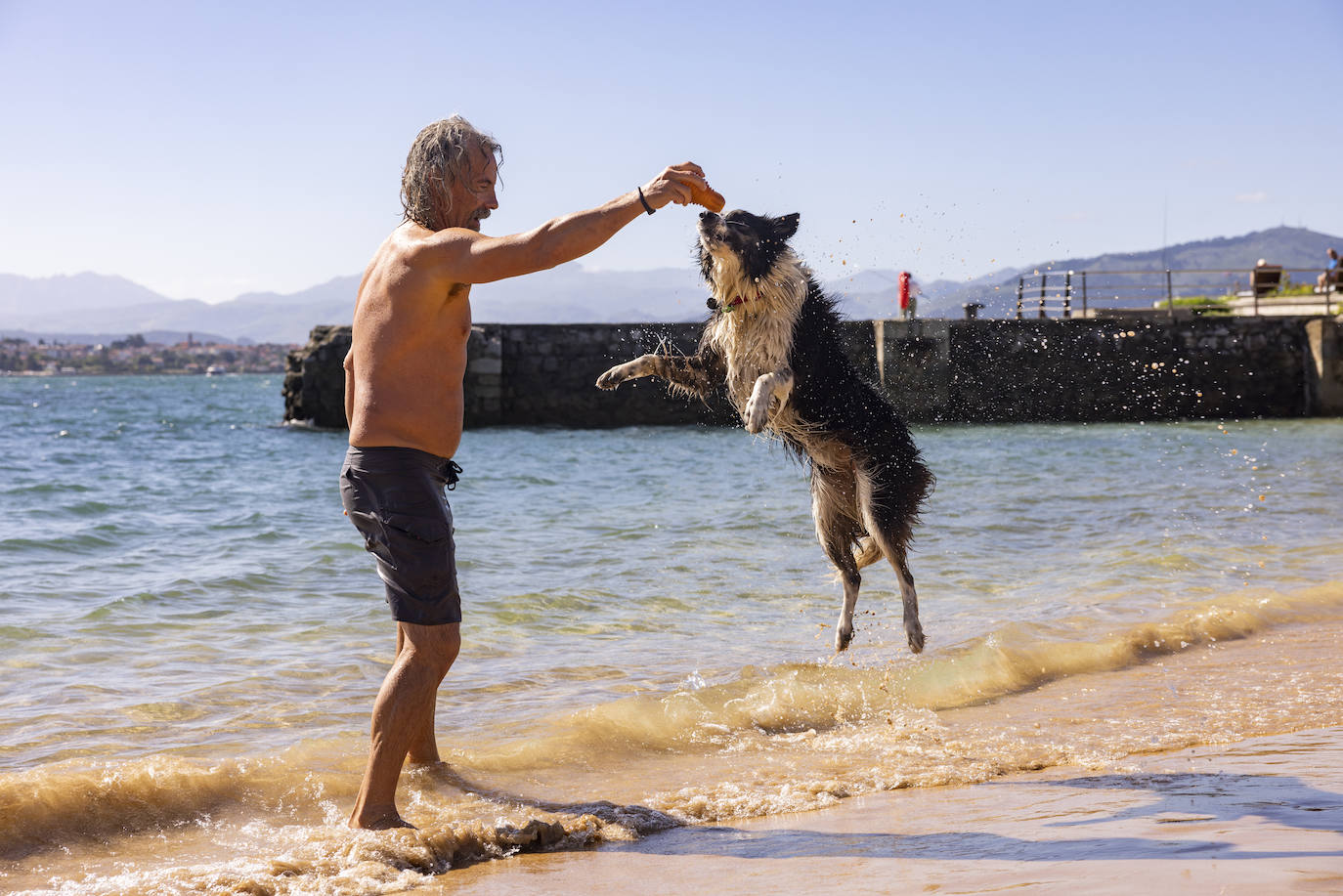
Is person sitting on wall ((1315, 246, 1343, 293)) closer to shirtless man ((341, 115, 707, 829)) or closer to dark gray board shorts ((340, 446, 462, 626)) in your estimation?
shirtless man ((341, 115, 707, 829))

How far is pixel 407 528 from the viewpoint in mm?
3555

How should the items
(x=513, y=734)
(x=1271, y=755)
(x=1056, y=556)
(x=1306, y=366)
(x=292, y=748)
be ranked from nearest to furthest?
(x=1271, y=755)
(x=292, y=748)
(x=513, y=734)
(x=1056, y=556)
(x=1306, y=366)

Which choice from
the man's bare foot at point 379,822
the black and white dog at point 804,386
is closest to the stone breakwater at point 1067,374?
the black and white dog at point 804,386

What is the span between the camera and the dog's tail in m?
5.47

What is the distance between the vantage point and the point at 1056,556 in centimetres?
921

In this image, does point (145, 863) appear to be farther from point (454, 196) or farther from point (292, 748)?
point (454, 196)

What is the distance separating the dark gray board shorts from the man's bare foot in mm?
610

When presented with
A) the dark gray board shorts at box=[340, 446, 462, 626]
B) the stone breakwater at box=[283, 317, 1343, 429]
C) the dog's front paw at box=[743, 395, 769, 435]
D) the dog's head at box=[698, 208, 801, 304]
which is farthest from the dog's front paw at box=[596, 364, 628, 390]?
the stone breakwater at box=[283, 317, 1343, 429]

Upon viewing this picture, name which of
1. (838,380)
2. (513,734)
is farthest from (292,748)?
(838,380)

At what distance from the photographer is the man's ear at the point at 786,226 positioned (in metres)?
4.87

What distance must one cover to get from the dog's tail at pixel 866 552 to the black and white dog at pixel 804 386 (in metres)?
0.02

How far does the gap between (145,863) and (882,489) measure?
3281mm

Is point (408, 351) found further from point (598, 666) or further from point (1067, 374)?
point (1067, 374)

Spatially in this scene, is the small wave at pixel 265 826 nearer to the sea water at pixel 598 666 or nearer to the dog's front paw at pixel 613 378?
the sea water at pixel 598 666
